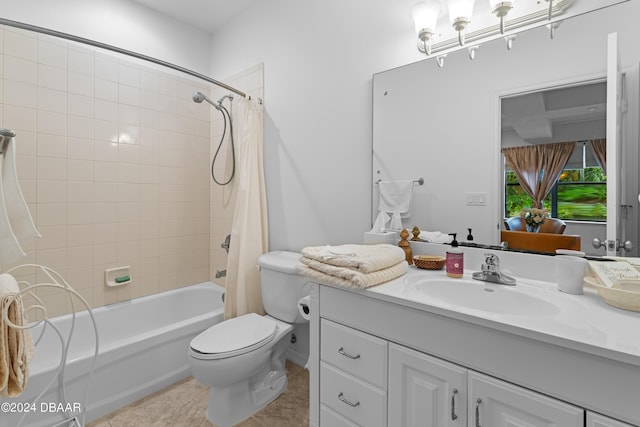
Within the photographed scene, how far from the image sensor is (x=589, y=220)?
1152mm

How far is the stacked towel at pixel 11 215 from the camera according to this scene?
3.19 ft

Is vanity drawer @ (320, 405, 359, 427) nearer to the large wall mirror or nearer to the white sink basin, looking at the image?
the white sink basin

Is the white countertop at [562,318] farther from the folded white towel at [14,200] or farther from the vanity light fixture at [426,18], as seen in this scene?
the folded white towel at [14,200]

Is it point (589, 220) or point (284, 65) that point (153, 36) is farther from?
point (589, 220)

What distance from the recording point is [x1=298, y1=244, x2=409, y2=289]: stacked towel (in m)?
1.11

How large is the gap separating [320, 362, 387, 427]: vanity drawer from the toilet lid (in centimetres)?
47

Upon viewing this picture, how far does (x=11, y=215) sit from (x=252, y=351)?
1.12 m

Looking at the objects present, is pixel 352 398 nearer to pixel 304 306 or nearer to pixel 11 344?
pixel 304 306

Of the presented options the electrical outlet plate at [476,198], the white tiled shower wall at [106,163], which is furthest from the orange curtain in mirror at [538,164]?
the white tiled shower wall at [106,163]

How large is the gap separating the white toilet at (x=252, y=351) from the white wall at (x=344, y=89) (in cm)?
34

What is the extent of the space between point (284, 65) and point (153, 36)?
47.2 inches

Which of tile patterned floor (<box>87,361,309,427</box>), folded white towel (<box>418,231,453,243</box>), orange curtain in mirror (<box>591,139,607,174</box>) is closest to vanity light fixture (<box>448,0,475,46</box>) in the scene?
orange curtain in mirror (<box>591,139,607,174</box>)

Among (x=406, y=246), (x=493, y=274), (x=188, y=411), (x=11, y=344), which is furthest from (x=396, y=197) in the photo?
(x=188, y=411)

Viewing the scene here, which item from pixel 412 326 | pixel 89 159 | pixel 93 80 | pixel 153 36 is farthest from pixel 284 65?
pixel 412 326
